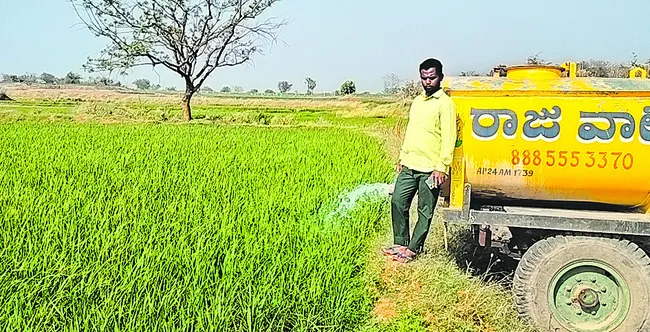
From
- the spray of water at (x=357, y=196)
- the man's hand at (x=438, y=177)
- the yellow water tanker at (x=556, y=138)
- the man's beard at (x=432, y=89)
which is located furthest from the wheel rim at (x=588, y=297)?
the spray of water at (x=357, y=196)

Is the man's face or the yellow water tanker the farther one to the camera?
the man's face

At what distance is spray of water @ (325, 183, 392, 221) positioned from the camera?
5897 millimetres

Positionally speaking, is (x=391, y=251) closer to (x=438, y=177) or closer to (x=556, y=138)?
(x=438, y=177)

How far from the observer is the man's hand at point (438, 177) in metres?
3.82

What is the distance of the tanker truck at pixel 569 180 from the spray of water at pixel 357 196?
2110mm

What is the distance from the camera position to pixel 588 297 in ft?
11.4

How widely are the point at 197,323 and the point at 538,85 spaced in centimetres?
224

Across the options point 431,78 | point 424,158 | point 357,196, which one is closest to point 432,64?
point 431,78

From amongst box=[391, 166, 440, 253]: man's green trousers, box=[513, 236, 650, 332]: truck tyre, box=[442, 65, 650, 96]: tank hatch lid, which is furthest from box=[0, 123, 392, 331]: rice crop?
box=[442, 65, 650, 96]: tank hatch lid

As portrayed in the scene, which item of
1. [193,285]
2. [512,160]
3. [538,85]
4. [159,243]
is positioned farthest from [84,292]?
[538,85]

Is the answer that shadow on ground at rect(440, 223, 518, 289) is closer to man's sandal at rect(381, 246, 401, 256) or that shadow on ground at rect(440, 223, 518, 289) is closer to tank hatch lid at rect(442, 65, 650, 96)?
man's sandal at rect(381, 246, 401, 256)

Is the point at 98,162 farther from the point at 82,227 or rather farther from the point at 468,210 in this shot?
the point at 468,210

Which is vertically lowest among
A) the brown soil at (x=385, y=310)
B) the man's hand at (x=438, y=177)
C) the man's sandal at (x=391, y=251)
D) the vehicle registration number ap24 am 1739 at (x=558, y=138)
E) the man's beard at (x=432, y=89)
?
the brown soil at (x=385, y=310)

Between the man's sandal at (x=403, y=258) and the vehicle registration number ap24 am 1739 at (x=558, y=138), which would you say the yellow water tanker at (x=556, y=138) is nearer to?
the vehicle registration number ap24 am 1739 at (x=558, y=138)
